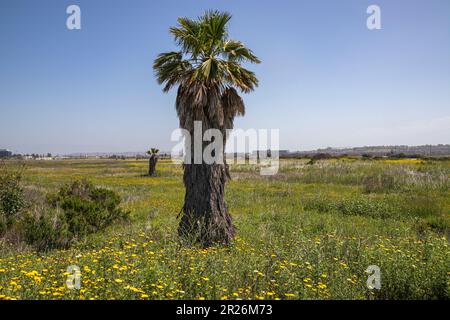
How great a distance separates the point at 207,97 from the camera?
8.66 metres

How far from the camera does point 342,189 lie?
2308 cm

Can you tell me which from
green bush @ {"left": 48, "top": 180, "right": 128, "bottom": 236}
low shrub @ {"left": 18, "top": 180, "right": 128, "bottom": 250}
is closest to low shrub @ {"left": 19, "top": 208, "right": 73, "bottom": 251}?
low shrub @ {"left": 18, "top": 180, "right": 128, "bottom": 250}

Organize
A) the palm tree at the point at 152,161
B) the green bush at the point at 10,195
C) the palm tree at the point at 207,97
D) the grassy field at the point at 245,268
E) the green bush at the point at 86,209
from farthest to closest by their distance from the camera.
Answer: the palm tree at the point at 152,161
the green bush at the point at 10,195
the green bush at the point at 86,209
the palm tree at the point at 207,97
the grassy field at the point at 245,268

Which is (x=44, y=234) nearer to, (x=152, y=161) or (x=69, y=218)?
(x=69, y=218)

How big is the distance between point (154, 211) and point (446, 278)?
1227 cm

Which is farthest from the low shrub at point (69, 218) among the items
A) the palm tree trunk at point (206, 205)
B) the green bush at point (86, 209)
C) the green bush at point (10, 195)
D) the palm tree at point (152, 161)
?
the palm tree at point (152, 161)

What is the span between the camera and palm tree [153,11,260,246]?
853 centimetres

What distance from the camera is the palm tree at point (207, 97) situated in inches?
336

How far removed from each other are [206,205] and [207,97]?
10.4 feet

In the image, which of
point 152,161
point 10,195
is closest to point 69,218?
point 10,195

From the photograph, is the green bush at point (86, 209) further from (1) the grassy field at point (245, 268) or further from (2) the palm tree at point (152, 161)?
(2) the palm tree at point (152, 161)

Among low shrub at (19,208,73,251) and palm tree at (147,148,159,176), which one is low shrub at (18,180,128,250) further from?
palm tree at (147,148,159,176)

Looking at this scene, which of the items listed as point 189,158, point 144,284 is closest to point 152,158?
point 189,158

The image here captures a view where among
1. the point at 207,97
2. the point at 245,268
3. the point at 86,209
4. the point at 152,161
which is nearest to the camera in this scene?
the point at 245,268
